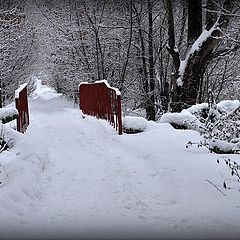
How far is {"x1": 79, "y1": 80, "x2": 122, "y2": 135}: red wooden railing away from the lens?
818 centimetres

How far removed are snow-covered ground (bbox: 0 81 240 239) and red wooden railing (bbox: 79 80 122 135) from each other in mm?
922

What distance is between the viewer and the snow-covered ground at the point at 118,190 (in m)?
2.44

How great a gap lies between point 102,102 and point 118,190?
6064 millimetres

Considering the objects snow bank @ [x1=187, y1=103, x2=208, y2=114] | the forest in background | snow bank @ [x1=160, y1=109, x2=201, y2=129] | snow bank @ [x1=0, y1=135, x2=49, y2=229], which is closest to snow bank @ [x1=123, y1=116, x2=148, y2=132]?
snow bank @ [x1=160, y1=109, x2=201, y2=129]

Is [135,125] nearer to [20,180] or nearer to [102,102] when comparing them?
[102,102]

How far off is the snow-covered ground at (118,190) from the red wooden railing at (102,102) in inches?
36.3

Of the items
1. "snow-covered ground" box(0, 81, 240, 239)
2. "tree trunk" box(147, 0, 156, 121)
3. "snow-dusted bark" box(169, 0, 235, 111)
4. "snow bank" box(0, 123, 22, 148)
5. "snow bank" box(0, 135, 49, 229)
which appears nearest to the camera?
"snow-covered ground" box(0, 81, 240, 239)

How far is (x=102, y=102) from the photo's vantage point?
10.3m

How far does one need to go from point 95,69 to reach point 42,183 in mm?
13952

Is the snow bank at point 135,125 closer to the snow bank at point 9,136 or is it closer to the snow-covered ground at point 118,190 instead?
the snow-covered ground at point 118,190

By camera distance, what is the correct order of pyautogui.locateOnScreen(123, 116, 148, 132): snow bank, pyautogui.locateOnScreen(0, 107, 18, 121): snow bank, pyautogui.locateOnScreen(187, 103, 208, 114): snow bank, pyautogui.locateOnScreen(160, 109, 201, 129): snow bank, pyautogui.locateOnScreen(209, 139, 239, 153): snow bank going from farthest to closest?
pyautogui.locateOnScreen(0, 107, 18, 121): snow bank < pyautogui.locateOnScreen(123, 116, 148, 132): snow bank < pyautogui.locateOnScreen(187, 103, 208, 114): snow bank < pyautogui.locateOnScreen(160, 109, 201, 129): snow bank < pyautogui.locateOnScreen(209, 139, 239, 153): snow bank

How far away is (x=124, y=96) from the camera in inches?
663

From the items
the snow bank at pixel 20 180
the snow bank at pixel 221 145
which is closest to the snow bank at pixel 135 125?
the snow bank at pixel 20 180

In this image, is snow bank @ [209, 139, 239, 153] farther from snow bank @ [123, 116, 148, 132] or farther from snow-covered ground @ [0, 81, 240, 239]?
snow bank @ [123, 116, 148, 132]
